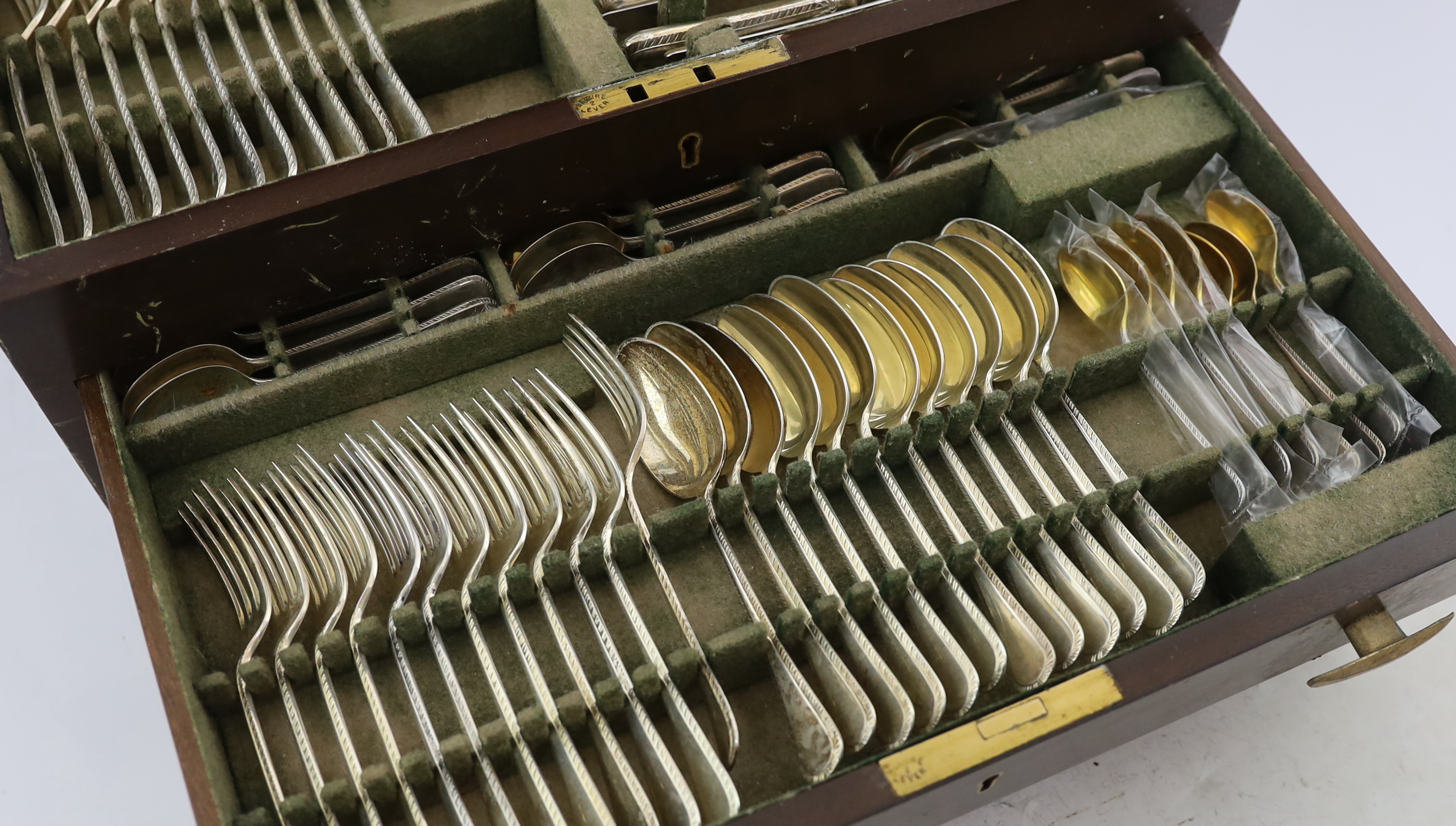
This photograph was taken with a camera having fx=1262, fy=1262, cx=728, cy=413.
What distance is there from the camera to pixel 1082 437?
1.93 metres

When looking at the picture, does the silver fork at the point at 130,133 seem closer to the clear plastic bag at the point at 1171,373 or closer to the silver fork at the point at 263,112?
the silver fork at the point at 263,112

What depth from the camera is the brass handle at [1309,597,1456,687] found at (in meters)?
1.66

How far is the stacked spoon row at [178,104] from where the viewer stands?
1.94 m

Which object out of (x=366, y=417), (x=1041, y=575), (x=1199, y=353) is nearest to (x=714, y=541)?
(x=1041, y=575)

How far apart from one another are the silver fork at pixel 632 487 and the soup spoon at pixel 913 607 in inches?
9.5

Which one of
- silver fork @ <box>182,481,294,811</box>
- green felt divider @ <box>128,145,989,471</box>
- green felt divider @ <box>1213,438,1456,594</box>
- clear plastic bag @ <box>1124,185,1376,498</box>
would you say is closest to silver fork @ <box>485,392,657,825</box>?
green felt divider @ <box>128,145,989,471</box>

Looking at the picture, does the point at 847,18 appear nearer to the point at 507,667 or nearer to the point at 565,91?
the point at 565,91

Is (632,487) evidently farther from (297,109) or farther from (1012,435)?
(297,109)

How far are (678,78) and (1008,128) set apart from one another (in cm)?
62

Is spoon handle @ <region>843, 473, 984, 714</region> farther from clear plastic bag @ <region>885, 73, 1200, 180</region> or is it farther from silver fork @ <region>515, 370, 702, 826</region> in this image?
clear plastic bag @ <region>885, 73, 1200, 180</region>

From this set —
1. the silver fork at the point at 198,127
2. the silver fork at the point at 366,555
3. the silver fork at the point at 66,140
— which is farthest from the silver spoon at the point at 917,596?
the silver fork at the point at 66,140

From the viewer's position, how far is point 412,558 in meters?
1.71

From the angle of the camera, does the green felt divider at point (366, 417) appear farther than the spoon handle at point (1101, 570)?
Yes

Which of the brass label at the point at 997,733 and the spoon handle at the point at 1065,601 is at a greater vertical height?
the spoon handle at the point at 1065,601
